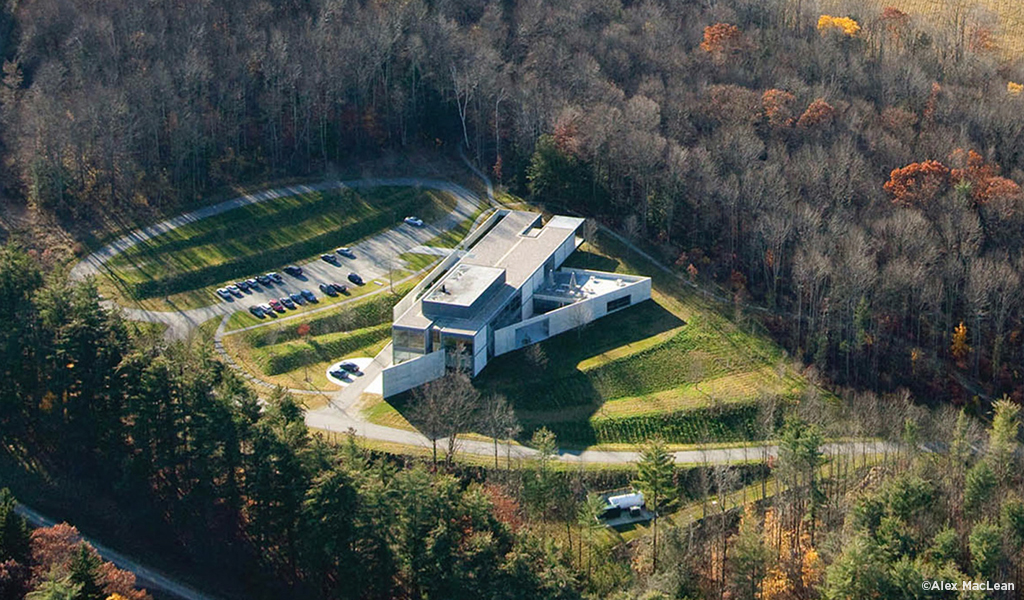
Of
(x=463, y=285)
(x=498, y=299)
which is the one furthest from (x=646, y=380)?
(x=463, y=285)

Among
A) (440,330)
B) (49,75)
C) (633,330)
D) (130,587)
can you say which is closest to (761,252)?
(633,330)

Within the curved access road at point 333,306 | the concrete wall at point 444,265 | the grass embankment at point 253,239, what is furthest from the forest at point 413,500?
the concrete wall at point 444,265

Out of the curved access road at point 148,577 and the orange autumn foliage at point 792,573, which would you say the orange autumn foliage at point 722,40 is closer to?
the orange autumn foliage at point 792,573

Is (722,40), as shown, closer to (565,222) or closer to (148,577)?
(565,222)

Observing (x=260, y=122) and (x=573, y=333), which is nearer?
(x=573, y=333)

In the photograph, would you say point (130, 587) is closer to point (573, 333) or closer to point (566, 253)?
point (573, 333)

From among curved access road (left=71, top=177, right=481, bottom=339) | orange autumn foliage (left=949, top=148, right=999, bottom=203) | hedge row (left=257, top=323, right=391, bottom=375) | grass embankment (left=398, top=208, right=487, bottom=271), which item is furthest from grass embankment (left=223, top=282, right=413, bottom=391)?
orange autumn foliage (left=949, top=148, right=999, bottom=203)
